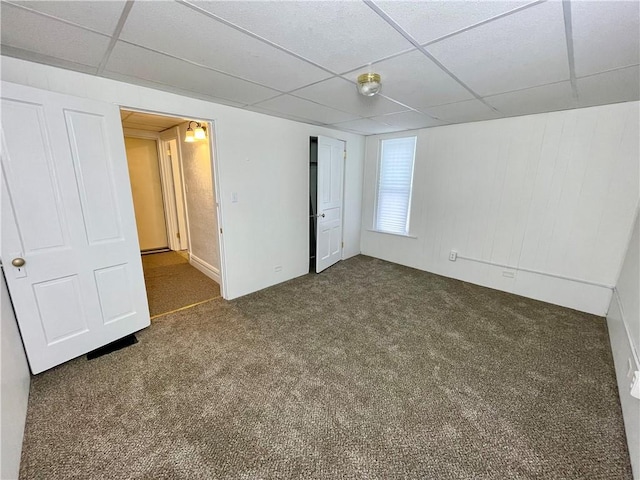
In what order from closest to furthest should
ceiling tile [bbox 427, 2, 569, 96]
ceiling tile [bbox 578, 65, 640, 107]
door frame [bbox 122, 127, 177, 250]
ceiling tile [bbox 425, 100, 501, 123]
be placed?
ceiling tile [bbox 427, 2, 569, 96]
ceiling tile [bbox 578, 65, 640, 107]
ceiling tile [bbox 425, 100, 501, 123]
door frame [bbox 122, 127, 177, 250]

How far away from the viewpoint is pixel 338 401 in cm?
178

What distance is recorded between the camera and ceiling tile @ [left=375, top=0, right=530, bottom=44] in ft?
3.74

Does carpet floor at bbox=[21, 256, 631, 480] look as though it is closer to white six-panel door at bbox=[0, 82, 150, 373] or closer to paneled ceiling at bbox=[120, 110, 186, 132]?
white six-panel door at bbox=[0, 82, 150, 373]

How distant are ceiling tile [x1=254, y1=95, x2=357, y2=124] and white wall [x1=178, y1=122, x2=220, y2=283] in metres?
1.22

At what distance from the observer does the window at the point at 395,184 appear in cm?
423

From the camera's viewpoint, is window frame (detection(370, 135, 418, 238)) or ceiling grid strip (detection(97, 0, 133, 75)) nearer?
ceiling grid strip (detection(97, 0, 133, 75))

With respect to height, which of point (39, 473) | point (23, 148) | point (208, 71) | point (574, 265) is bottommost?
point (39, 473)

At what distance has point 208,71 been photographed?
1901 mm

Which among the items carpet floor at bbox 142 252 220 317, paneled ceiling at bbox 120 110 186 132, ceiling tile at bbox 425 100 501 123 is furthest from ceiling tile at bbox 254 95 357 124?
carpet floor at bbox 142 252 220 317

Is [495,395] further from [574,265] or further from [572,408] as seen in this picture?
[574,265]

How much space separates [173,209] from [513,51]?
5.30m

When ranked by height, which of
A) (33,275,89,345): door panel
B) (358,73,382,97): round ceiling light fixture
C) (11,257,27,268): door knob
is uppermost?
(358,73,382,97): round ceiling light fixture

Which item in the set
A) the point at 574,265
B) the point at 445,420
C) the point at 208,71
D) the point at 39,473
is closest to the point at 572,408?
the point at 445,420

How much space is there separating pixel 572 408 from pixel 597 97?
2609 mm
